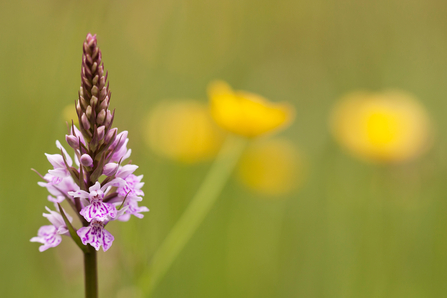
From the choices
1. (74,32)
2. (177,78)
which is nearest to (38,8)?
(177,78)

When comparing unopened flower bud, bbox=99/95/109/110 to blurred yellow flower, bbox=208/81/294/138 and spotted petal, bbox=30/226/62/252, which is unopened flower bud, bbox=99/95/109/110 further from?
blurred yellow flower, bbox=208/81/294/138

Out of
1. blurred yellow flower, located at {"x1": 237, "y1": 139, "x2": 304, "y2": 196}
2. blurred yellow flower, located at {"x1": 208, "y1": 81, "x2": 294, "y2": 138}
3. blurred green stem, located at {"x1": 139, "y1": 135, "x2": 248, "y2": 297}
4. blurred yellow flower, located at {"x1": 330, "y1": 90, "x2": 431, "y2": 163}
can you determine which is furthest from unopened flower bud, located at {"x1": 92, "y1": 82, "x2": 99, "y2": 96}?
blurred yellow flower, located at {"x1": 237, "y1": 139, "x2": 304, "y2": 196}

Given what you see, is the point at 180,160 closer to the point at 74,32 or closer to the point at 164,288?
the point at 164,288

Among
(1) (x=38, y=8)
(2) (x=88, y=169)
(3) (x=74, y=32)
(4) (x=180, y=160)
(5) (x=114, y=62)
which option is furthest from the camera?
(1) (x=38, y=8)

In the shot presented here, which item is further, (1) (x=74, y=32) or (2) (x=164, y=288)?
(2) (x=164, y=288)

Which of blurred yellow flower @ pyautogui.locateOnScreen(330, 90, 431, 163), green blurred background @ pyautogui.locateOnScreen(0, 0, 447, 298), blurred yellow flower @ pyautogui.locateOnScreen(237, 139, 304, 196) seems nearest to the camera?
green blurred background @ pyautogui.locateOnScreen(0, 0, 447, 298)

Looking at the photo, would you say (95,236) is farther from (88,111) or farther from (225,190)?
(225,190)

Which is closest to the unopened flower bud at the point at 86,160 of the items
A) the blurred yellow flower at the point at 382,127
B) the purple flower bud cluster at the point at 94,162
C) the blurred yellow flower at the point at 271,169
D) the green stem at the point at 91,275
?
the purple flower bud cluster at the point at 94,162

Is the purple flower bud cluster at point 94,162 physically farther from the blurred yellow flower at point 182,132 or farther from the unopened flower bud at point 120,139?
the blurred yellow flower at point 182,132

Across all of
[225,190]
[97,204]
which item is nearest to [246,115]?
[225,190]
